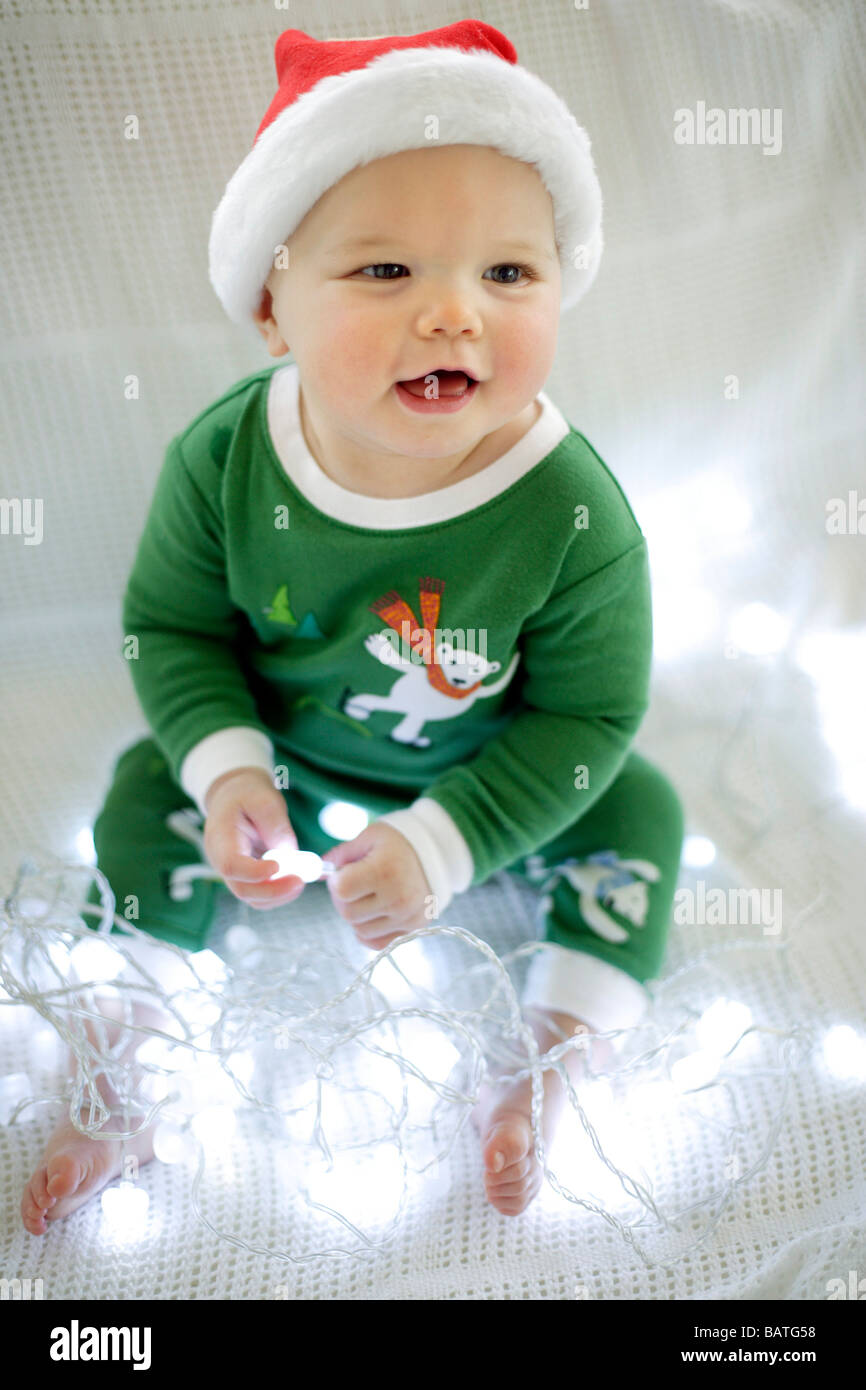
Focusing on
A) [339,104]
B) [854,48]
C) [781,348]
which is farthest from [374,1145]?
[854,48]

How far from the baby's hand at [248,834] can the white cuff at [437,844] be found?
8 centimetres

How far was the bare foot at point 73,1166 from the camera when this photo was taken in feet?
2.52

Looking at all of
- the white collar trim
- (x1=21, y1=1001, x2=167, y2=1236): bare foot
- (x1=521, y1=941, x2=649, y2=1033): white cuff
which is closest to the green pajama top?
the white collar trim

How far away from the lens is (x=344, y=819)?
0.97 metres

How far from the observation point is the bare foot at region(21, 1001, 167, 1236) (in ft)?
2.52

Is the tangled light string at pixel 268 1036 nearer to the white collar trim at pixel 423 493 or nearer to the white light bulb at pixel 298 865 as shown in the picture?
the white light bulb at pixel 298 865

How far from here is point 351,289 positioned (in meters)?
0.65

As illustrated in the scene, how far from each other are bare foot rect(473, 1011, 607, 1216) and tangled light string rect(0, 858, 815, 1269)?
0.01 meters

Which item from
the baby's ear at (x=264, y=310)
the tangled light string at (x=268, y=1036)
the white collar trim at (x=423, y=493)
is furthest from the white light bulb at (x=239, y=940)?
the baby's ear at (x=264, y=310)

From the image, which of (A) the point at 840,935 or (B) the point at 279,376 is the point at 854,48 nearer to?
(B) the point at 279,376

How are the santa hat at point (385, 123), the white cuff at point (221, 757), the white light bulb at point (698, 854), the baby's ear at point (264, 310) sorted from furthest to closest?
the white light bulb at point (698, 854) < the white cuff at point (221, 757) < the baby's ear at point (264, 310) < the santa hat at point (385, 123)

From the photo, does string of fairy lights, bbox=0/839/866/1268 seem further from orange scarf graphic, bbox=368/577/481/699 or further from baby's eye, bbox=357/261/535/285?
baby's eye, bbox=357/261/535/285

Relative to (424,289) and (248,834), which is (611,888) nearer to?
(248,834)
